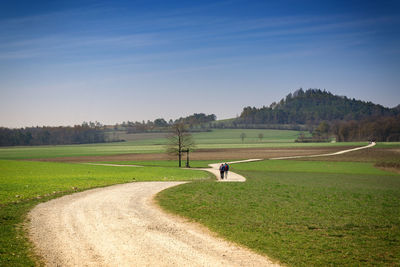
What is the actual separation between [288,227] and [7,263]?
11.7 m

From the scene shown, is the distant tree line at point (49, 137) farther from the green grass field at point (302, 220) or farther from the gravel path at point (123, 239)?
the gravel path at point (123, 239)

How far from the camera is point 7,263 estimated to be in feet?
37.0

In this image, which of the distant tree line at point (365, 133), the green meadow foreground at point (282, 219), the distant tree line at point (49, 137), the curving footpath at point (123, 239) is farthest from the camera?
the distant tree line at point (49, 137)

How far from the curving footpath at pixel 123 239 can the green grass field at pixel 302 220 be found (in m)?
1.16

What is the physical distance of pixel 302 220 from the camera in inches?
681

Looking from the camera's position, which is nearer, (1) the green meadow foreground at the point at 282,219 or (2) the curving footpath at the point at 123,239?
(2) the curving footpath at the point at 123,239

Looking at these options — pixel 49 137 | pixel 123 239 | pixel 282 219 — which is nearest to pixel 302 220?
pixel 282 219

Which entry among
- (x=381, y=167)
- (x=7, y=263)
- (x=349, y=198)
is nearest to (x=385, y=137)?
(x=381, y=167)

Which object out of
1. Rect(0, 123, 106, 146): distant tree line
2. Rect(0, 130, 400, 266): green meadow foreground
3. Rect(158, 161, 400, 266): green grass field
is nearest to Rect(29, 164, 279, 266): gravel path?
Rect(0, 130, 400, 266): green meadow foreground

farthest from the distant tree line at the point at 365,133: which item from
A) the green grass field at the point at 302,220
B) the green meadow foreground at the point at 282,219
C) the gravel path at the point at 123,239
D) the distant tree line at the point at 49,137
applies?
the gravel path at the point at 123,239

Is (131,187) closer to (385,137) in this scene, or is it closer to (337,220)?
(337,220)

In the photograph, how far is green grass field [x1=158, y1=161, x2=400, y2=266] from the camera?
12.4 meters

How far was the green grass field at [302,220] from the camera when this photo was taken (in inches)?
487

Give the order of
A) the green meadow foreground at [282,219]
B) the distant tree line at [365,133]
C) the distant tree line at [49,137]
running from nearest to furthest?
the green meadow foreground at [282,219] → the distant tree line at [365,133] → the distant tree line at [49,137]
